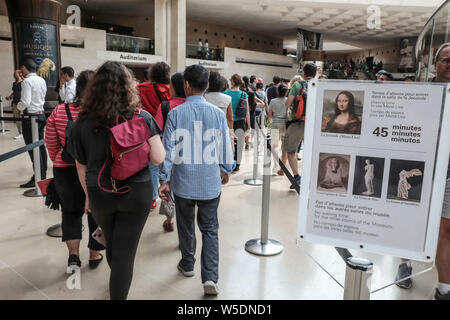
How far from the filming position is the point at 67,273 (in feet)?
8.78

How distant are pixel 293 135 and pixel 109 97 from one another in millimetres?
3448

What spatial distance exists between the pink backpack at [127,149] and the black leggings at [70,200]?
948 mm

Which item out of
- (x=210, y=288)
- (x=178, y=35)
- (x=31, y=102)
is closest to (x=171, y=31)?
(x=178, y=35)

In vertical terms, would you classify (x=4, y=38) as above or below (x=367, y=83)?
above

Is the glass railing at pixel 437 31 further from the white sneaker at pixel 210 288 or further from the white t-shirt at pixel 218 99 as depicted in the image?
A: the white sneaker at pixel 210 288

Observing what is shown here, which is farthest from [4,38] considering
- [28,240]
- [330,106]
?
[330,106]

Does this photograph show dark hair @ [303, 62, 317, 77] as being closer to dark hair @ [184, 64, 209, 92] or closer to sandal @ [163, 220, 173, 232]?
dark hair @ [184, 64, 209, 92]

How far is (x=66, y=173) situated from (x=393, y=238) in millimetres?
2313

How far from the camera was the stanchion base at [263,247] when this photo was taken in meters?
3.09

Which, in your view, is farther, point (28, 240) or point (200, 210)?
point (28, 240)

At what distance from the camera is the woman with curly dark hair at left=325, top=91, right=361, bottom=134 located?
1.08 meters

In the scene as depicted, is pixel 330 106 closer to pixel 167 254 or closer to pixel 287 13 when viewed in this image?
pixel 167 254

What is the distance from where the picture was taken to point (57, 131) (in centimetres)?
245

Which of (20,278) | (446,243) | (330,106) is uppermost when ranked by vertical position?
(330,106)
